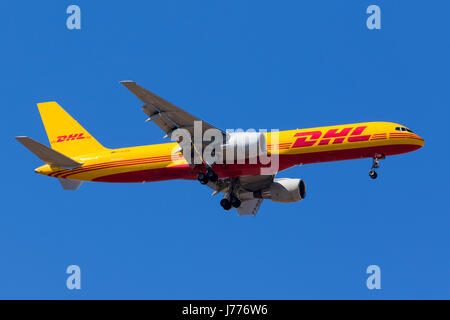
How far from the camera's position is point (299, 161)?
166 feet

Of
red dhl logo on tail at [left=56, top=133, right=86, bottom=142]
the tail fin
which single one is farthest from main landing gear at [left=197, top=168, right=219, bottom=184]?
red dhl logo on tail at [left=56, top=133, right=86, bottom=142]

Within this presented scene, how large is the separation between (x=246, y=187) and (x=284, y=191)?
269 cm

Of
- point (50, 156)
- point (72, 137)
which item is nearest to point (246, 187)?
point (72, 137)

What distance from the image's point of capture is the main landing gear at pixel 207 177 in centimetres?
5131

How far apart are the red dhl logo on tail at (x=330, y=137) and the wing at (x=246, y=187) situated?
6.86 m

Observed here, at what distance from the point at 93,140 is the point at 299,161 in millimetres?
14800

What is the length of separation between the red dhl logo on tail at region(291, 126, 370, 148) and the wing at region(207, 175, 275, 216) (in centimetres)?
686

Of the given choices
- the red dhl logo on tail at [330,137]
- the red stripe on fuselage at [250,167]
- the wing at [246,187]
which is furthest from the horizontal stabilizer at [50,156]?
the red dhl logo on tail at [330,137]

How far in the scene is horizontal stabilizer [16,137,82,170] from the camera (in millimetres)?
51500

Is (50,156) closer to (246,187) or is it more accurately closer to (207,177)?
(207,177)

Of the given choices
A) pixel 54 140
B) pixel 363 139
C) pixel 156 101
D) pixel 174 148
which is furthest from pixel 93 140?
pixel 363 139

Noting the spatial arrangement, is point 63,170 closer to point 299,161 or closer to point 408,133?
point 299,161

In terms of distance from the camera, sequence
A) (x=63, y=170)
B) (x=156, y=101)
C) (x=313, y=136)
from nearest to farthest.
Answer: (x=156, y=101) → (x=313, y=136) → (x=63, y=170)

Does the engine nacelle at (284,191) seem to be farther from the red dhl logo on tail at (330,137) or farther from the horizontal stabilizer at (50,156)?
the horizontal stabilizer at (50,156)
